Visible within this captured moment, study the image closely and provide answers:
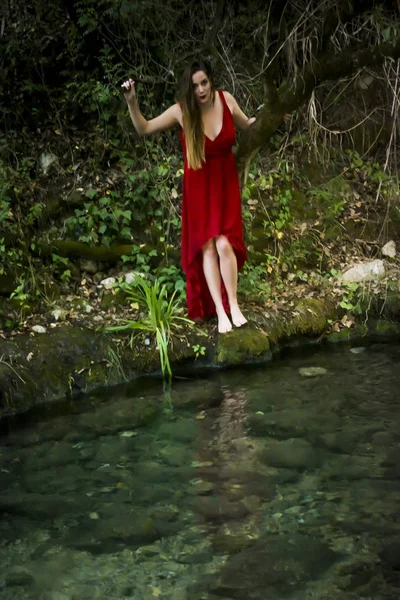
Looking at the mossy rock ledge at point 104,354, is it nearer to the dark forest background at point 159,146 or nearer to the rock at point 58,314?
the rock at point 58,314

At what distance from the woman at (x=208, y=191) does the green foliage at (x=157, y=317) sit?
0.49 ft

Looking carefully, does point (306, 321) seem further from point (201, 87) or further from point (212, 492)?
point (212, 492)

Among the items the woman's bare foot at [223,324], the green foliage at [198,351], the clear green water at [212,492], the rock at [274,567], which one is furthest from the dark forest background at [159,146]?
the rock at [274,567]

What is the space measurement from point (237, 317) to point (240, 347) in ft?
0.76

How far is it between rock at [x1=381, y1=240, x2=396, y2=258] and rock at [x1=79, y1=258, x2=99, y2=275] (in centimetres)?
245

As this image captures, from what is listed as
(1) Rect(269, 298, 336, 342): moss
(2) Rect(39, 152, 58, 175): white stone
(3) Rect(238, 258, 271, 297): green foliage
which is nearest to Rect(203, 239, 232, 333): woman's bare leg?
(1) Rect(269, 298, 336, 342): moss

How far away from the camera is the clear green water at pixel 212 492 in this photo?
2.89 metres

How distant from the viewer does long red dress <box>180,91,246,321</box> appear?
201 inches

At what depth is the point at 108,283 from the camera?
19.2 feet

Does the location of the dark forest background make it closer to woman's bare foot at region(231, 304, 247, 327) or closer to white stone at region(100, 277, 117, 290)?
white stone at region(100, 277, 117, 290)

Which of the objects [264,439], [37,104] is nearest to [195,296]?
[264,439]

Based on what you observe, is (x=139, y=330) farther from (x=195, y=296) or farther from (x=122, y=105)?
(x=122, y=105)

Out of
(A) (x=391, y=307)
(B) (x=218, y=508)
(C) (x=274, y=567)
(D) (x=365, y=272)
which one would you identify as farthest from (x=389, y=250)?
(C) (x=274, y=567)

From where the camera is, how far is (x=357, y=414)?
14.0 feet
